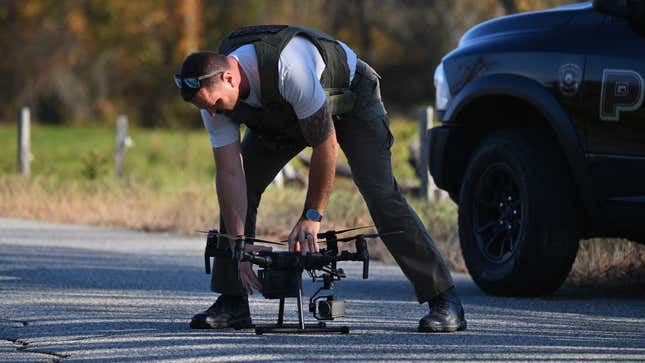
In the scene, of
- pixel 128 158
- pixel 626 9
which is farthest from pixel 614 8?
pixel 128 158

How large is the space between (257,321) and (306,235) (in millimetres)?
1298

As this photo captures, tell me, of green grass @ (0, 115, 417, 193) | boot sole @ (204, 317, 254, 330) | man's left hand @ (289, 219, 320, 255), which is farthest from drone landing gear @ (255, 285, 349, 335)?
green grass @ (0, 115, 417, 193)

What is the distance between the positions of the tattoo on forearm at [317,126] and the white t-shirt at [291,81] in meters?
0.02

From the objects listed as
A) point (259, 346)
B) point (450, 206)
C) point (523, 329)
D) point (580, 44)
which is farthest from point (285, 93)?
point (450, 206)

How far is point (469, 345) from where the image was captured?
20.7 feet

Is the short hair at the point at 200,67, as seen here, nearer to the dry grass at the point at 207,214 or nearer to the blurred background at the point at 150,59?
the dry grass at the point at 207,214

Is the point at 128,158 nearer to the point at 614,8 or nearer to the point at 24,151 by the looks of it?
the point at 24,151

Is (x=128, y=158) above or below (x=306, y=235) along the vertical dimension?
above

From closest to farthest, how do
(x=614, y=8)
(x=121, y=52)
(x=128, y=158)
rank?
(x=614, y=8), (x=128, y=158), (x=121, y=52)

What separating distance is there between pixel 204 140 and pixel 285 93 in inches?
1162

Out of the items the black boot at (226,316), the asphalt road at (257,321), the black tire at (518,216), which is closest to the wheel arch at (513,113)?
the black tire at (518,216)

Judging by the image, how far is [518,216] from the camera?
824 centimetres

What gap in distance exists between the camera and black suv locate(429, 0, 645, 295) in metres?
7.58

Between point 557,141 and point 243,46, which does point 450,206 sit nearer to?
point 557,141
